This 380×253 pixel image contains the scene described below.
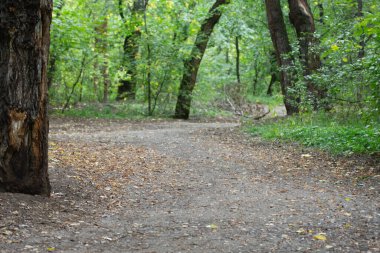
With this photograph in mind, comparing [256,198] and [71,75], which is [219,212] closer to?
[256,198]

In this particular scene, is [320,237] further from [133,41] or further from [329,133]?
[133,41]

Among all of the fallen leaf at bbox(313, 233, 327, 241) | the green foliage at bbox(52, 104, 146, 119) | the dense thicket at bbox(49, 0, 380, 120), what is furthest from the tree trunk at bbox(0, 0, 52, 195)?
the green foliage at bbox(52, 104, 146, 119)

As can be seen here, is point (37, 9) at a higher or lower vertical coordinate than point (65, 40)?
lower

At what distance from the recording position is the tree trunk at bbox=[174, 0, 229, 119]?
60.9ft

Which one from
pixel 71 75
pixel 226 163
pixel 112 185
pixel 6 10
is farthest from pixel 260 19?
pixel 6 10

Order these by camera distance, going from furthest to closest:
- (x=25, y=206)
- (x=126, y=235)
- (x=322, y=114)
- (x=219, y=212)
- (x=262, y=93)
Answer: (x=262, y=93) → (x=322, y=114) → (x=219, y=212) → (x=25, y=206) → (x=126, y=235)

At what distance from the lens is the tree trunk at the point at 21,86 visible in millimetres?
5297

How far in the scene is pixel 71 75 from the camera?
62.7ft

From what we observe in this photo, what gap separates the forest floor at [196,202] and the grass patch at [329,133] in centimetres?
43

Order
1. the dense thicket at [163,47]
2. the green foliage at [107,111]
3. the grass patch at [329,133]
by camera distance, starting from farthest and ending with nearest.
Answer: the green foliage at [107,111], the dense thicket at [163,47], the grass patch at [329,133]

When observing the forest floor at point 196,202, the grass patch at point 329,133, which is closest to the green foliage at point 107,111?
the grass patch at point 329,133

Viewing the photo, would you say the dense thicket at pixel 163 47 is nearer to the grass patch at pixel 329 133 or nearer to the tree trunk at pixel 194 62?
the tree trunk at pixel 194 62

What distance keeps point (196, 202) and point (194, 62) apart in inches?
514

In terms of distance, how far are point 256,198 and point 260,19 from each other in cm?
1704
